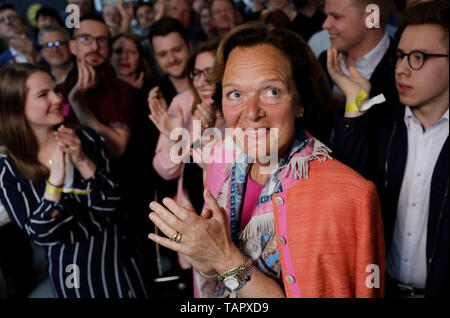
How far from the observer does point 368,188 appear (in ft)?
2.08

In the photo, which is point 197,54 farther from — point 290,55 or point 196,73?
point 290,55

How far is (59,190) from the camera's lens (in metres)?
0.92

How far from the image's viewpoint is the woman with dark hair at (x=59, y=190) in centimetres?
92

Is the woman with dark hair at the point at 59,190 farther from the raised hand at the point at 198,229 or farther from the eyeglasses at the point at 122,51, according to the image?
the eyeglasses at the point at 122,51

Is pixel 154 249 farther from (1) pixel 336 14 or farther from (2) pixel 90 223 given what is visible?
(1) pixel 336 14

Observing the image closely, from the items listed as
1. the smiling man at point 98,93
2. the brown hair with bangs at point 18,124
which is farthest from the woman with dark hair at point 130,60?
the brown hair with bangs at point 18,124

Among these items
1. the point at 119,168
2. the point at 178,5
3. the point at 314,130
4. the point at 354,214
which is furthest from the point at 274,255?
the point at 178,5

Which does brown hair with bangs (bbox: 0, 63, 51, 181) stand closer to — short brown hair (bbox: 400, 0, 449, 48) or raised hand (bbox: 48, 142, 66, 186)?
raised hand (bbox: 48, 142, 66, 186)

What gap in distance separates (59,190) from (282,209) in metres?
0.62
